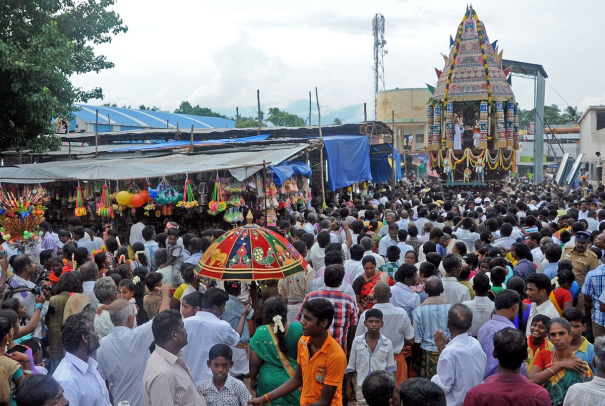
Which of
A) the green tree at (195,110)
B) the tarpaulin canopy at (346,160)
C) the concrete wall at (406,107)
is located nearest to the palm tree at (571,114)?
the concrete wall at (406,107)

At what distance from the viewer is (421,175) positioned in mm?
57688

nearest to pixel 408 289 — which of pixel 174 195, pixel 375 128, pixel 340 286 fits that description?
pixel 340 286

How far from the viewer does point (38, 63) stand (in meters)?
13.4

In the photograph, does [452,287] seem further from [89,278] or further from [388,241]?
[89,278]

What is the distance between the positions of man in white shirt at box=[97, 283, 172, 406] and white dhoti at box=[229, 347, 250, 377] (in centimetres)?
92

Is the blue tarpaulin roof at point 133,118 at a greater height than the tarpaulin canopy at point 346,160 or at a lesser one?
greater

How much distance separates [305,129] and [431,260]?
1482 centimetres

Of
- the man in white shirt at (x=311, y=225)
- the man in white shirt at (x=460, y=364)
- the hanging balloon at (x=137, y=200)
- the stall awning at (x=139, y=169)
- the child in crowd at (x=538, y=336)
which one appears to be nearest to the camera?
the man in white shirt at (x=460, y=364)

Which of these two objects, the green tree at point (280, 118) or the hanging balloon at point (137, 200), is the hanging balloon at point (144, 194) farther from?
the green tree at point (280, 118)

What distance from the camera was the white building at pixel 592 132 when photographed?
115 ft

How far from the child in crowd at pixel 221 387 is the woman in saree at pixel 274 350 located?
42cm

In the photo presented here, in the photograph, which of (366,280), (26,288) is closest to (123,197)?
(26,288)

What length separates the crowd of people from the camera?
352cm

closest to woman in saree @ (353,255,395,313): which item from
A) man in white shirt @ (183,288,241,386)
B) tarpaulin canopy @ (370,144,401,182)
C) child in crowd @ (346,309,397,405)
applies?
child in crowd @ (346,309,397,405)
